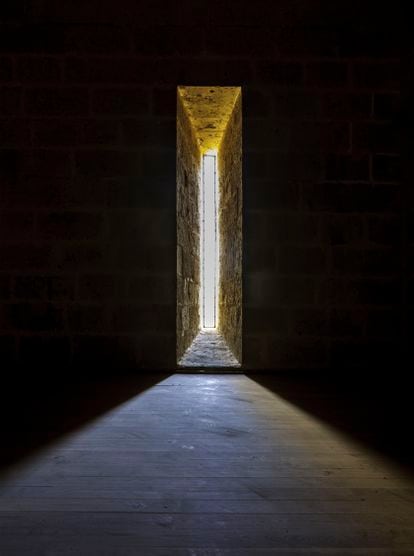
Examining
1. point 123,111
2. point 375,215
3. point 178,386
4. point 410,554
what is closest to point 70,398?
point 178,386

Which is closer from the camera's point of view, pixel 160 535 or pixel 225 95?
pixel 160 535

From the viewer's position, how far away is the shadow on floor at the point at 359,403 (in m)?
1.66

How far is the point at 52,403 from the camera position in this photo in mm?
2184

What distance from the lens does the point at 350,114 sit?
308 centimetres

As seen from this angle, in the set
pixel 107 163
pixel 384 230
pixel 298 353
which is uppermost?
pixel 107 163

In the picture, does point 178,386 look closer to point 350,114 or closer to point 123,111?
point 123,111

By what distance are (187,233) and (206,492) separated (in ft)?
8.59

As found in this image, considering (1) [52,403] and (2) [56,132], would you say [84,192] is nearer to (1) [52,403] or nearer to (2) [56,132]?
(2) [56,132]

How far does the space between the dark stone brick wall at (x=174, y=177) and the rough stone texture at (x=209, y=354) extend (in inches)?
8.1

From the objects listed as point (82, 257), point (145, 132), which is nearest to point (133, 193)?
point (145, 132)

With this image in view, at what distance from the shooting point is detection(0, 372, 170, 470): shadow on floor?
5.36ft

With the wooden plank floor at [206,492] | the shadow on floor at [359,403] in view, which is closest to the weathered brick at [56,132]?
the wooden plank floor at [206,492]

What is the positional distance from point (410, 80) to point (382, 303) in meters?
1.79

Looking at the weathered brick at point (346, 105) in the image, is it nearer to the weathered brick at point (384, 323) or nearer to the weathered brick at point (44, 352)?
the weathered brick at point (384, 323)
